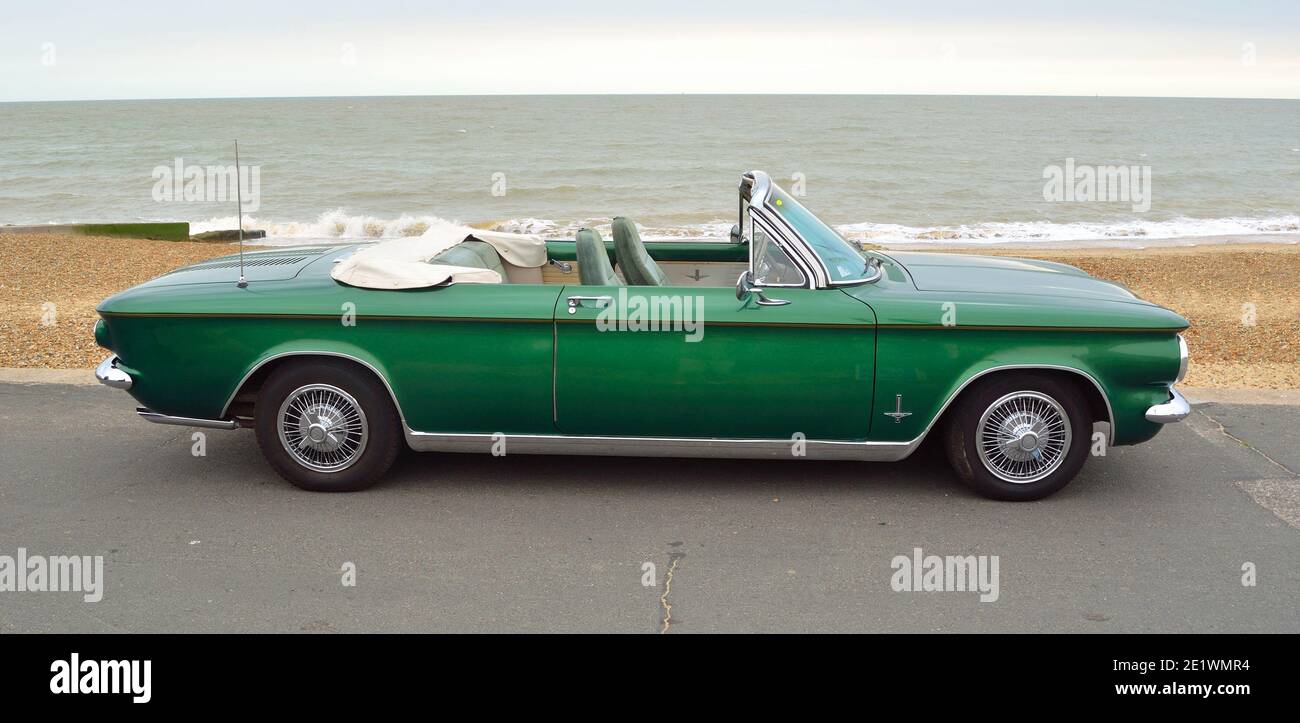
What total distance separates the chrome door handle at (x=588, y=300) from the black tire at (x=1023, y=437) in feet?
5.26

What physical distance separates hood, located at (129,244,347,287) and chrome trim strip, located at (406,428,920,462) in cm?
108

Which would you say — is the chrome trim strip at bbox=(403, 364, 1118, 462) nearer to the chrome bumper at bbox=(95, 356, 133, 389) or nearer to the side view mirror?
the side view mirror

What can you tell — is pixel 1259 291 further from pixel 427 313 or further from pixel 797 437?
pixel 427 313

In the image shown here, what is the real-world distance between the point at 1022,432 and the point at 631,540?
1.78 meters

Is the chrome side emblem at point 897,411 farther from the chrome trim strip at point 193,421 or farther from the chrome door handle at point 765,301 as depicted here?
the chrome trim strip at point 193,421

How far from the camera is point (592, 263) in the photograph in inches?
208

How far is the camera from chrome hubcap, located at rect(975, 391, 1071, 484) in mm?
4941

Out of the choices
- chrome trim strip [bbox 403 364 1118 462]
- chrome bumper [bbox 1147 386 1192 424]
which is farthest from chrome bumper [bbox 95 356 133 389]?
chrome bumper [bbox 1147 386 1192 424]

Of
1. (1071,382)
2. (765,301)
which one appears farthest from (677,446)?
(1071,382)

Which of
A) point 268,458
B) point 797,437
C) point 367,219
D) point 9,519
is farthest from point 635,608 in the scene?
point 367,219

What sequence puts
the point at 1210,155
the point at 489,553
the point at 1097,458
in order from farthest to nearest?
the point at 1210,155
the point at 1097,458
the point at 489,553

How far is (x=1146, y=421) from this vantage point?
4953mm

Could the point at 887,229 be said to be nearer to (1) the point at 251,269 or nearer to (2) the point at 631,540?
(1) the point at 251,269
